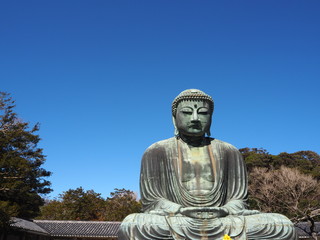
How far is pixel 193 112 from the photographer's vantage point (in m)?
5.94

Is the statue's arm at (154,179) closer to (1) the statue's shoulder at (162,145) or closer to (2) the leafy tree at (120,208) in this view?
(1) the statue's shoulder at (162,145)

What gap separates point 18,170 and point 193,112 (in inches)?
608

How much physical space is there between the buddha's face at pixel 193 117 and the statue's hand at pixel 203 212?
5.07 ft

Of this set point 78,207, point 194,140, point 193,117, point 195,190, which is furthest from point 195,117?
point 78,207

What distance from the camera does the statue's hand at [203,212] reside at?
4762mm

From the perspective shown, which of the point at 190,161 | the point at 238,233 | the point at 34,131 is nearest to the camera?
the point at 238,233

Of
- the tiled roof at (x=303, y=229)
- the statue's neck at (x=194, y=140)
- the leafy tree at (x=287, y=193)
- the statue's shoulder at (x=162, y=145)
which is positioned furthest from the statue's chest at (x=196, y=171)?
the tiled roof at (x=303, y=229)

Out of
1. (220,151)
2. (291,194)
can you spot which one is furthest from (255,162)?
(220,151)

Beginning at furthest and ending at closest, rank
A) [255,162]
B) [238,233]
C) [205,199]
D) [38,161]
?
[255,162] < [38,161] < [205,199] < [238,233]

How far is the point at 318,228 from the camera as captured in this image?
24625 millimetres

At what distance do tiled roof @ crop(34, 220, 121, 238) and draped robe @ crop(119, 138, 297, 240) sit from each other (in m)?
20.9

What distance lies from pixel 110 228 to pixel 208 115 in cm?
2210

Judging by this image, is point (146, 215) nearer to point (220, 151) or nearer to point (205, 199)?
point (205, 199)

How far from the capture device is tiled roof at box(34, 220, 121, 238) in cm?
2506
